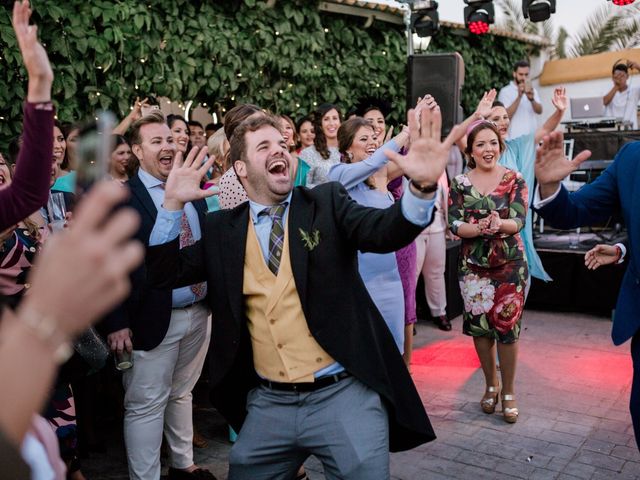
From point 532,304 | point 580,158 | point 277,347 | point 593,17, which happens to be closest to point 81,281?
point 277,347

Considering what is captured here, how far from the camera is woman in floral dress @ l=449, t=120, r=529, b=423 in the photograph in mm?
4121

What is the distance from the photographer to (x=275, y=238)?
2.41m

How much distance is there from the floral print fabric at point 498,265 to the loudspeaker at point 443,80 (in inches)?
106

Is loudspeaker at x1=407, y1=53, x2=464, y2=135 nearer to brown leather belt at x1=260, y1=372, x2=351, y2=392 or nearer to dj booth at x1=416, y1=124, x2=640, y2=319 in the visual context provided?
dj booth at x1=416, y1=124, x2=640, y2=319

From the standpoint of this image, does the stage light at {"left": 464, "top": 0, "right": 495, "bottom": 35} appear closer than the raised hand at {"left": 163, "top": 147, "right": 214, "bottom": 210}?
No

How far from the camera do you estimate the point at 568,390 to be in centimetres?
468

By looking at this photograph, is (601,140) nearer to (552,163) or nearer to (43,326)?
(552,163)

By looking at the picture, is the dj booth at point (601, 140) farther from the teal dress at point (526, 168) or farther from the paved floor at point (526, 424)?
the teal dress at point (526, 168)

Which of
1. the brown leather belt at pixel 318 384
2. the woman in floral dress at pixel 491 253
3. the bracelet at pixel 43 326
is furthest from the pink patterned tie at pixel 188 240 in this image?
the bracelet at pixel 43 326

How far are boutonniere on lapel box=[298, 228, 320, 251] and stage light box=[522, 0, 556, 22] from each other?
22.3ft

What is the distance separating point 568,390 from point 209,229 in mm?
3306

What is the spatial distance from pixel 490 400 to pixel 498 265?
919mm

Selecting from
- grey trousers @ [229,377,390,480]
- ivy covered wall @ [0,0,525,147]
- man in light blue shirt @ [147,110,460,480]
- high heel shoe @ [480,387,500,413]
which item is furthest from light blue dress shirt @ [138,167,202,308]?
ivy covered wall @ [0,0,525,147]

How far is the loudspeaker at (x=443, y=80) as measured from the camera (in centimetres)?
666
